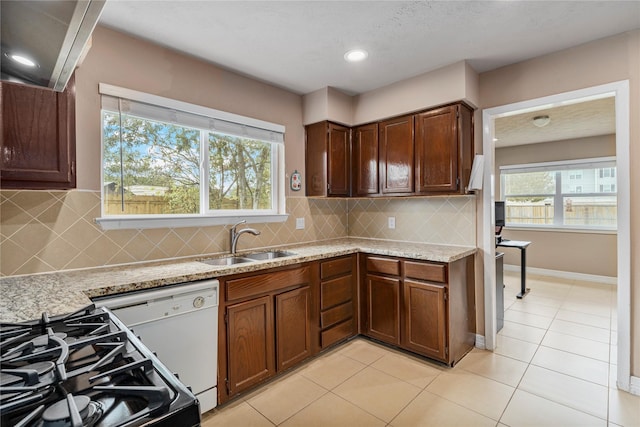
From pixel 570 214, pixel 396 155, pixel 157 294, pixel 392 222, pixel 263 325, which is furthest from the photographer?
pixel 570 214

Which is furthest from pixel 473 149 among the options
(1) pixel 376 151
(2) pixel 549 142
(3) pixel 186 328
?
(2) pixel 549 142

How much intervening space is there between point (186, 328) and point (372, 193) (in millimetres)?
2151

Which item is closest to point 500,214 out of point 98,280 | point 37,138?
point 98,280

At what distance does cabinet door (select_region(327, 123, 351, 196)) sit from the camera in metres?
3.27

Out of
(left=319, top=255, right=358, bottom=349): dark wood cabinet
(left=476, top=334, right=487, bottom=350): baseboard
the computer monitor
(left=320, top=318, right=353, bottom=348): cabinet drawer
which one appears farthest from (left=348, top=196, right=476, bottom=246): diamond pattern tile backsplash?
the computer monitor

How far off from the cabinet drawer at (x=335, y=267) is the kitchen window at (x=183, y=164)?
0.71 meters

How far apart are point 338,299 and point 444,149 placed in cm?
161

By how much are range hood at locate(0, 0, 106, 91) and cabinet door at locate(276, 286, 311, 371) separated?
70.5 inches

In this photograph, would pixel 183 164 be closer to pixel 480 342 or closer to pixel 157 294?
pixel 157 294

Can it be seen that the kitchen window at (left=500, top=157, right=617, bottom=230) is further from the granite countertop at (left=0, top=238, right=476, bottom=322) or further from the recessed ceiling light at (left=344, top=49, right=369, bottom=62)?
the recessed ceiling light at (left=344, top=49, right=369, bottom=62)

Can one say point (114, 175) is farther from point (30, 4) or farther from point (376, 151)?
point (376, 151)

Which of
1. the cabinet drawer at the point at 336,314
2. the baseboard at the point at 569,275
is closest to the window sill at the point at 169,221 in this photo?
the cabinet drawer at the point at 336,314

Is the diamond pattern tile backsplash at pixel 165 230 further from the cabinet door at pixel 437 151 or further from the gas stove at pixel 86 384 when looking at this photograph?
the gas stove at pixel 86 384

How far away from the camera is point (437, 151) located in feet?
9.20
